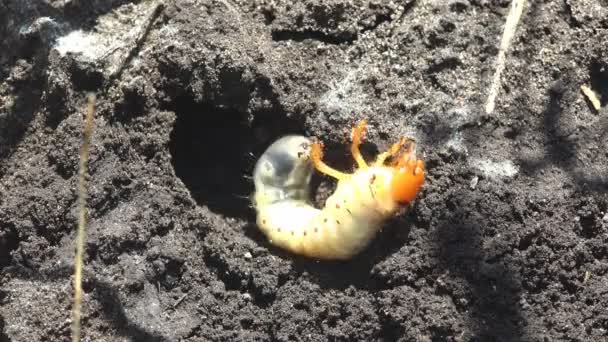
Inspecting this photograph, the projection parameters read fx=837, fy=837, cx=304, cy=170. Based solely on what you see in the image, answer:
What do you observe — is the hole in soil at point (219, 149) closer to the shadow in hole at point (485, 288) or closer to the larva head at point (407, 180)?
the larva head at point (407, 180)

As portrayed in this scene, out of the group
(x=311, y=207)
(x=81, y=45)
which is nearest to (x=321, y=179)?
(x=311, y=207)

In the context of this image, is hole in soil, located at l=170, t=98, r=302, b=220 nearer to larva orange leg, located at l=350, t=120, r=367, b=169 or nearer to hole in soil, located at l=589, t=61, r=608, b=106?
larva orange leg, located at l=350, t=120, r=367, b=169

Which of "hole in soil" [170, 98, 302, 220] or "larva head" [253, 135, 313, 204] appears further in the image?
"hole in soil" [170, 98, 302, 220]

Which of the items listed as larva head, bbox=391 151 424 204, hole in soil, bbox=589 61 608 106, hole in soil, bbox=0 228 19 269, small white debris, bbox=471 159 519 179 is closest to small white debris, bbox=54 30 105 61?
hole in soil, bbox=0 228 19 269

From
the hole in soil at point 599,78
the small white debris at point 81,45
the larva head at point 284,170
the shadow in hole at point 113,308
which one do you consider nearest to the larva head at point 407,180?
the larva head at point 284,170

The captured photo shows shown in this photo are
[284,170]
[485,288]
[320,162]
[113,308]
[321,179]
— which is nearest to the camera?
[485,288]

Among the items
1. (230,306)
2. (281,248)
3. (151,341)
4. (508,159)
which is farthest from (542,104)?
(151,341)

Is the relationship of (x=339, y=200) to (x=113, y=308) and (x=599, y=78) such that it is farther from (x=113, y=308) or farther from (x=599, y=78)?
(x=599, y=78)
